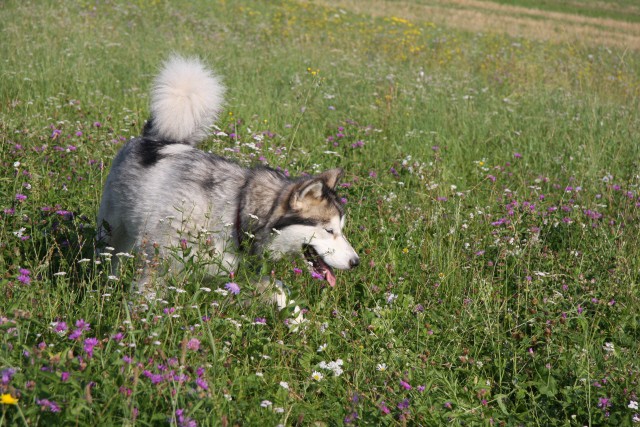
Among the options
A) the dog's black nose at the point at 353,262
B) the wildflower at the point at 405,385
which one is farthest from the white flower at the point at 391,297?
the wildflower at the point at 405,385

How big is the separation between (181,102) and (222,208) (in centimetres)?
110

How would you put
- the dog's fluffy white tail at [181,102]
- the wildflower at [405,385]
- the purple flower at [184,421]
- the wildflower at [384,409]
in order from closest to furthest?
the purple flower at [184,421] → the wildflower at [384,409] → the wildflower at [405,385] → the dog's fluffy white tail at [181,102]

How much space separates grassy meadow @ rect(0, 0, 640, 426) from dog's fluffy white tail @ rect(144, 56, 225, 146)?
2.04 ft

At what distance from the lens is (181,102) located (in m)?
4.45

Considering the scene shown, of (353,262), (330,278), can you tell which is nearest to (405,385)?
(353,262)

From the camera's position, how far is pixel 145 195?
3898 mm

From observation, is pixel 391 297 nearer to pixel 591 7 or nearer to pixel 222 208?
pixel 222 208

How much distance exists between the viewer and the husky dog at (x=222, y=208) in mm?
3667

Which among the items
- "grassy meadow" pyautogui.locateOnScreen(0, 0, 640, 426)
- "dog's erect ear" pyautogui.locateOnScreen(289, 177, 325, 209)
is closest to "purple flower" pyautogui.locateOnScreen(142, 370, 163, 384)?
"grassy meadow" pyautogui.locateOnScreen(0, 0, 640, 426)

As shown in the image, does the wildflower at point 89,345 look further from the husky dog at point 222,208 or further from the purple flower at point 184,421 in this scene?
the husky dog at point 222,208

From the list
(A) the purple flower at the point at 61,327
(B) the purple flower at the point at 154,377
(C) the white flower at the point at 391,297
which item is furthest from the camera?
(C) the white flower at the point at 391,297

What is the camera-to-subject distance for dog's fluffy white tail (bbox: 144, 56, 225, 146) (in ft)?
14.6

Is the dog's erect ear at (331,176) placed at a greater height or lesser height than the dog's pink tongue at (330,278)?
greater

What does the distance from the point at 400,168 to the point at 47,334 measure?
3.85 meters
